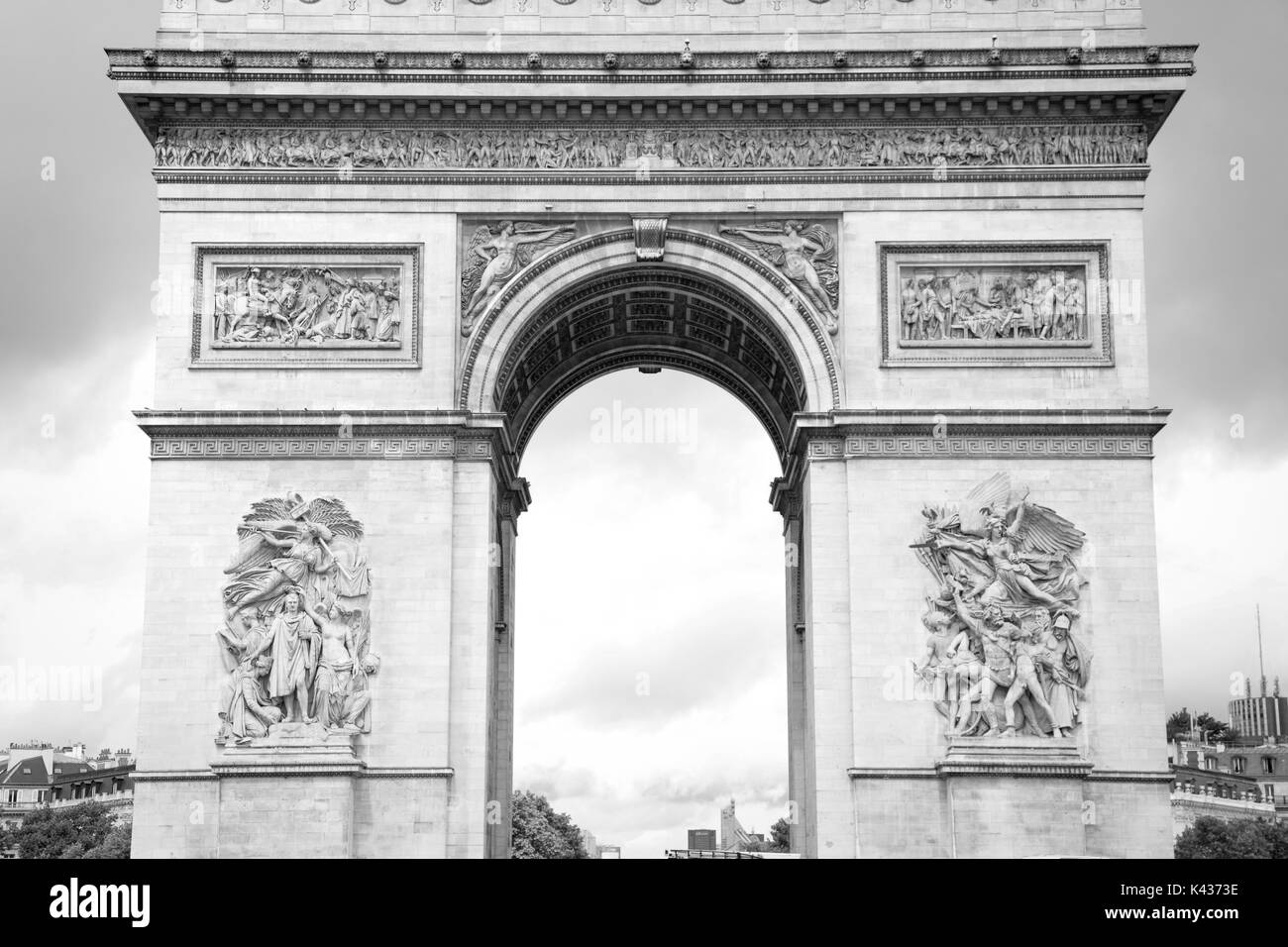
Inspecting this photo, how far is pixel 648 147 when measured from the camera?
1286 inches

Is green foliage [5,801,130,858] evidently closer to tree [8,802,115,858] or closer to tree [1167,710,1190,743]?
tree [8,802,115,858]

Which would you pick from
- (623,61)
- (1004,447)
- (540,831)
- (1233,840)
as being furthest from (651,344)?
(540,831)

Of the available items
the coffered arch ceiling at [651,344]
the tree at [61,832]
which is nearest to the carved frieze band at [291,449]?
the coffered arch ceiling at [651,344]

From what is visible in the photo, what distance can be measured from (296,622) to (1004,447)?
1232cm

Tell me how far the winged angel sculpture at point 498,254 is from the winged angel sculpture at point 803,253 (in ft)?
10.3

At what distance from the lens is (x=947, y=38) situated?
108 feet

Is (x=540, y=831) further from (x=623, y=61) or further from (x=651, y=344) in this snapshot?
(x=623, y=61)

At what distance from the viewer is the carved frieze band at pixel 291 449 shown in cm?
3152

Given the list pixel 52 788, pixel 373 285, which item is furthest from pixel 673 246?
pixel 52 788

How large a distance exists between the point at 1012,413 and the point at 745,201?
5975mm

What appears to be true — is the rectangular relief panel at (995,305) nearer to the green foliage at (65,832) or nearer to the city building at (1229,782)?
the city building at (1229,782)

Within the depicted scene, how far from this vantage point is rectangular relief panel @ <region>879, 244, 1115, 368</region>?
32000mm
